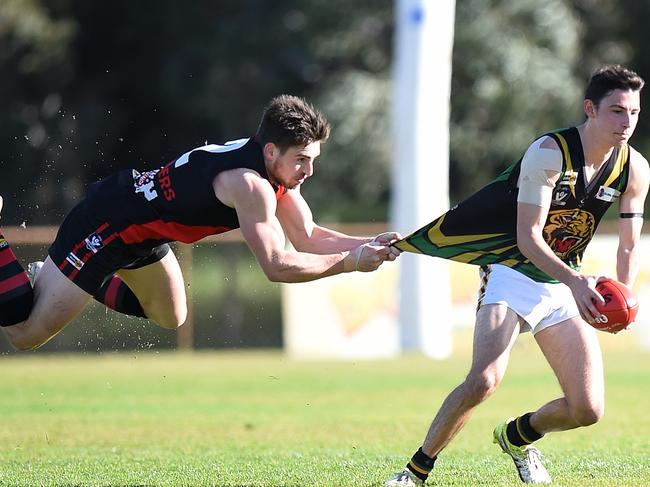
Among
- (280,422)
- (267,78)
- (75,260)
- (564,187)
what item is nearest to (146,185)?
(75,260)

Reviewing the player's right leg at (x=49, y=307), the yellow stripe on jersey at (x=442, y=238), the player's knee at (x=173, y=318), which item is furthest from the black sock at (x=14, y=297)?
the yellow stripe on jersey at (x=442, y=238)

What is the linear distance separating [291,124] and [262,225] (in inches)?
23.0

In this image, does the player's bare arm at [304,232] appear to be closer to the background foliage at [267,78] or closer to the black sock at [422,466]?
the black sock at [422,466]

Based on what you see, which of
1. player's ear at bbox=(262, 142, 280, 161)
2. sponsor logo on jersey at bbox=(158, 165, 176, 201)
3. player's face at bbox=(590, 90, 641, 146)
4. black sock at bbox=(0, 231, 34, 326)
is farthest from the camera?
black sock at bbox=(0, 231, 34, 326)

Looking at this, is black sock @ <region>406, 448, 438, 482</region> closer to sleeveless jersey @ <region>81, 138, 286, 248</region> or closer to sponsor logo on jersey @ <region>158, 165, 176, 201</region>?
sleeveless jersey @ <region>81, 138, 286, 248</region>

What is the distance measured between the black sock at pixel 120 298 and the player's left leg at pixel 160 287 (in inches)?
3.1

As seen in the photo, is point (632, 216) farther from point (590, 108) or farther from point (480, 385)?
point (480, 385)

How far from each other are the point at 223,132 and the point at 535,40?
8.54 m

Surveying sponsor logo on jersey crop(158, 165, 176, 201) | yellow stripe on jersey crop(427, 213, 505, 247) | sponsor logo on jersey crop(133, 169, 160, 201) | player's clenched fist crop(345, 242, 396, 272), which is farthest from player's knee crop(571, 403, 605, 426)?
sponsor logo on jersey crop(133, 169, 160, 201)

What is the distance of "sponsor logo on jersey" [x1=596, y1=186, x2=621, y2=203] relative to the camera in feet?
22.0

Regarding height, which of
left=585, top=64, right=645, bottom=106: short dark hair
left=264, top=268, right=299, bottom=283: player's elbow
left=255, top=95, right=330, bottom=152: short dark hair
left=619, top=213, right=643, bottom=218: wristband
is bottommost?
left=264, top=268, right=299, bottom=283: player's elbow

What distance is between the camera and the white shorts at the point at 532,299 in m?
6.76

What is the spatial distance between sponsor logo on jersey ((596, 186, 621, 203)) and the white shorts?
538mm

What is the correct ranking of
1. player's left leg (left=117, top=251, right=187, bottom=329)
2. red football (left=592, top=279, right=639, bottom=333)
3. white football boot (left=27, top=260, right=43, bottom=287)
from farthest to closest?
white football boot (left=27, top=260, right=43, bottom=287) → player's left leg (left=117, top=251, right=187, bottom=329) → red football (left=592, top=279, right=639, bottom=333)
